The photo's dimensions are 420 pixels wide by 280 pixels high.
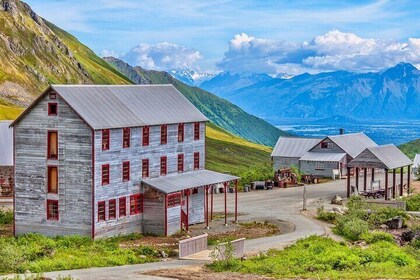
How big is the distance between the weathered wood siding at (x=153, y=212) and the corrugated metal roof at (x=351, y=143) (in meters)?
55.2

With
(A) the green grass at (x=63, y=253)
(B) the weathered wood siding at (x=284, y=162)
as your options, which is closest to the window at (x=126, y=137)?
(A) the green grass at (x=63, y=253)

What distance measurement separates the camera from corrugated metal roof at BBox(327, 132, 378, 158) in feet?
371

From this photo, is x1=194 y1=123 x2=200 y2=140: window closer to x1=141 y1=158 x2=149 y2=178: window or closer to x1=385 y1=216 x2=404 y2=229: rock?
x1=141 y1=158 x2=149 y2=178: window

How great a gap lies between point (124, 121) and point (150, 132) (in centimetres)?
332

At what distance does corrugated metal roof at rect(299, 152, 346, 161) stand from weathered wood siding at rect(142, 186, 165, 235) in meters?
51.9

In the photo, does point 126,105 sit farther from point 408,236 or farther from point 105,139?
point 408,236

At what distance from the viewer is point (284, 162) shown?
376ft

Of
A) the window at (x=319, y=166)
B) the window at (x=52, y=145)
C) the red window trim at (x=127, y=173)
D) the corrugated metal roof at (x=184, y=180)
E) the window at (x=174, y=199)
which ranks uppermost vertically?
the window at (x=52, y=145)

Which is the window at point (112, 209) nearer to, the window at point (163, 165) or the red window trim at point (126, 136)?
the red window trim at point (126, 136)

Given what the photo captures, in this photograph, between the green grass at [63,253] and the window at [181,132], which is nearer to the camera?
the green grass at [63,253]

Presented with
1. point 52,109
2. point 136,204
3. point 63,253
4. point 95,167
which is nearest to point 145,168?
point 136,204

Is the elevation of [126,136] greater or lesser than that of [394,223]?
greater

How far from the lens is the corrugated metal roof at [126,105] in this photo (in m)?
58.3

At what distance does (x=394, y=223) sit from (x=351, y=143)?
2057 inches
